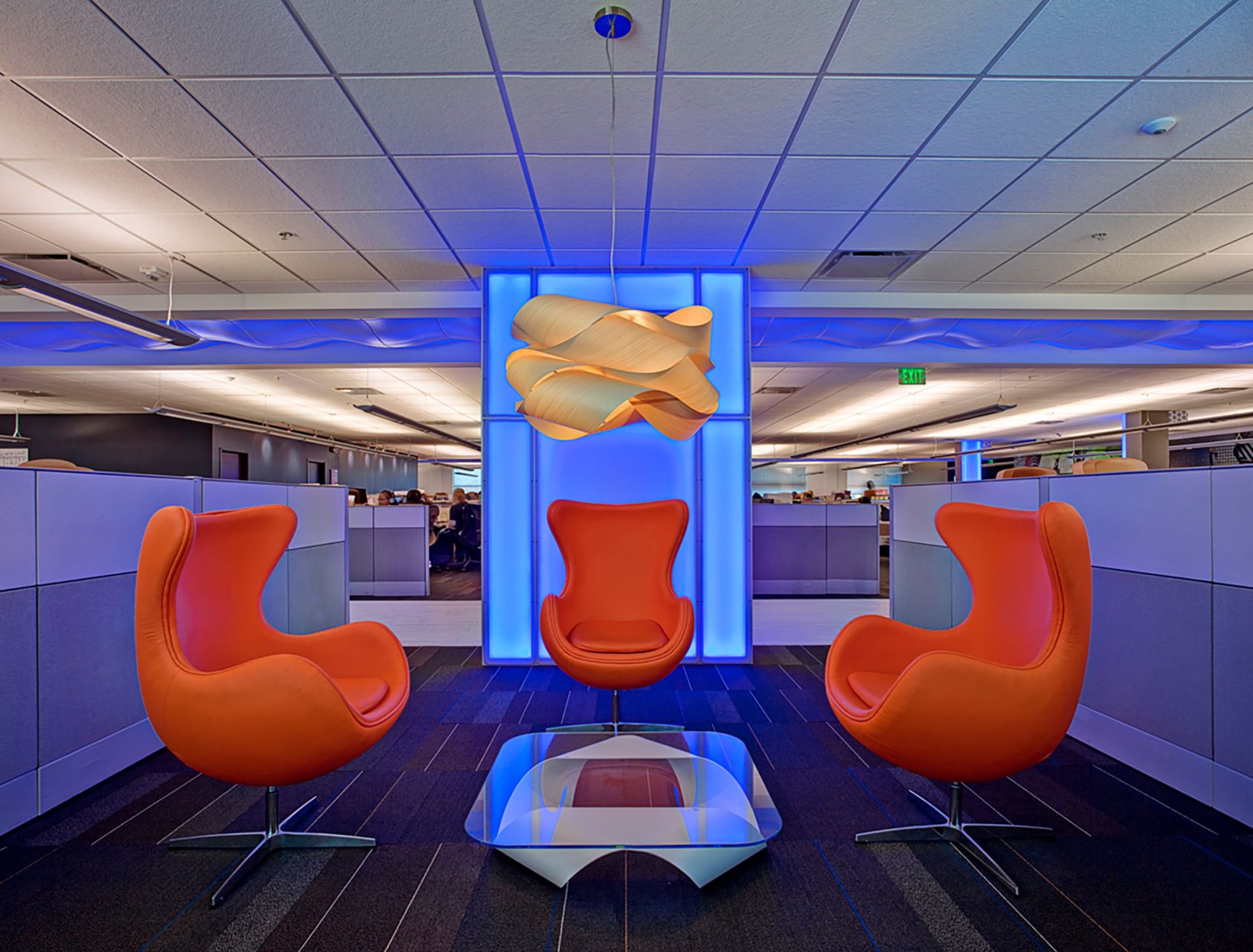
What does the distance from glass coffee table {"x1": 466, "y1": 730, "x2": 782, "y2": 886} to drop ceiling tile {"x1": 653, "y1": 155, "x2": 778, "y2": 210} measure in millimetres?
3192

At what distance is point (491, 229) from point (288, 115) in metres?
1.54

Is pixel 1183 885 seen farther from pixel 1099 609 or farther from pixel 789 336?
pixel 789 336

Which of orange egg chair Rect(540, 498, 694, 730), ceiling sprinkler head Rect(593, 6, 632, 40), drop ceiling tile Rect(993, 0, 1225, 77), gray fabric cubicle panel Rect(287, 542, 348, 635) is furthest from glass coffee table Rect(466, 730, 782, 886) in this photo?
drop ceiling tile Rect(993, 0, 1225, 77)

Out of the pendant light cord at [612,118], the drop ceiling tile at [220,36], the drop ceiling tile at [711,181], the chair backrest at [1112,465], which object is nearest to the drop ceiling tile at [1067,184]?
the drop ceiling tile at [711,181]

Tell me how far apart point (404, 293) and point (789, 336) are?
14.1 feet

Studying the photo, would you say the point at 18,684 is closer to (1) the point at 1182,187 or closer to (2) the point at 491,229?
(2) the point at 491,229

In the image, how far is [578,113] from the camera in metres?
3.25

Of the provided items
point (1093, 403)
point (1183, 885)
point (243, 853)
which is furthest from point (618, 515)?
point (1093, 403)

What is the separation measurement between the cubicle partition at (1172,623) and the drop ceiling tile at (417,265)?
420 centimetres

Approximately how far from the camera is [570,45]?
2.78 metres

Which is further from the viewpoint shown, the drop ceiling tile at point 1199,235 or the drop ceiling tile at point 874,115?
the drop ceiling tile at point 1199,235

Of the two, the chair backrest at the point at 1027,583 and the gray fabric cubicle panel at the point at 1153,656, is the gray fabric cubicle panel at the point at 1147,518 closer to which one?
the gray fabric cubicle panel at the point at 1153,656

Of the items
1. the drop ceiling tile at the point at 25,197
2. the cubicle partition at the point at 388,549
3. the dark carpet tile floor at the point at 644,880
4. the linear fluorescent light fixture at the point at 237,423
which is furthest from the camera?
the linear fluorescent light fixture at the point at 237,423

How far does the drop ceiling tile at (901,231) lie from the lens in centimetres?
442
